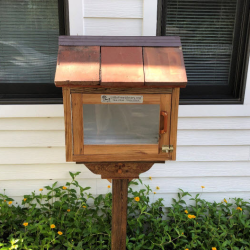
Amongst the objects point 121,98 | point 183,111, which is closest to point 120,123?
point 121,98

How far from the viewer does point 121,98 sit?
1404mm

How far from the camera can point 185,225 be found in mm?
2352

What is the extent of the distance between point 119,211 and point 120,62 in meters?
1.00

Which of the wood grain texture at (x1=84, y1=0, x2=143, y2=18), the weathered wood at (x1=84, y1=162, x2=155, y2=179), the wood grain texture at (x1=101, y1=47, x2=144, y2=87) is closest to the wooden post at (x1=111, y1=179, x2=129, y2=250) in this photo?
the weathered wood at (x1=84, y1=162, x2=155, y2=179)

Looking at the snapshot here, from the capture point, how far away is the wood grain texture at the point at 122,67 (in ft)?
4.43

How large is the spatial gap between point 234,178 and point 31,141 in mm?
1906

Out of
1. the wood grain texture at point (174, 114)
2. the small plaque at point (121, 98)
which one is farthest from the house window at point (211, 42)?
the small plaque at point (121, 98)

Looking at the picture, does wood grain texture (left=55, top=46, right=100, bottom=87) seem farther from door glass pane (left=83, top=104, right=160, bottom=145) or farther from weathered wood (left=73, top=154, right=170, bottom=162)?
weathered wood (left=73, top=154, right=170, bottom=162)

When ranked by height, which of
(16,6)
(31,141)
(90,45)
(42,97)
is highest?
(16,6)

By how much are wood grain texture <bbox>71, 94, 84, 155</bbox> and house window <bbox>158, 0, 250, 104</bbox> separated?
1.11 meters

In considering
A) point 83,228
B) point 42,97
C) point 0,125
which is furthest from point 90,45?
point 83,228

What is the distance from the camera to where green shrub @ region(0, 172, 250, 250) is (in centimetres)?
214

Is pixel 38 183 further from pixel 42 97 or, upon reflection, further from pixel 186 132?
pixel 186 132

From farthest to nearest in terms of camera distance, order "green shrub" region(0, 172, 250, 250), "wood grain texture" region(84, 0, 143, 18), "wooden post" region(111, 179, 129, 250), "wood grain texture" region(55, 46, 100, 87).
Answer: "green shrub" region(0, 172, 250, 250) → "wood grain texture" region(84, 0, 143, 18) → "wooden post" region(111, 179, 129, 250) → "wood grain texture" region(55, 46, 100, 87)
